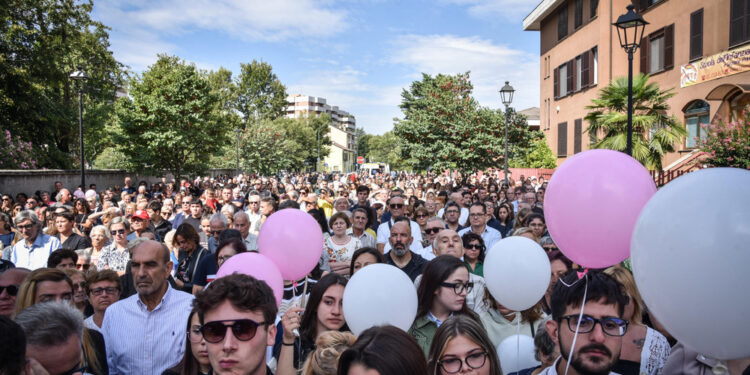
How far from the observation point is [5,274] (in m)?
3.58

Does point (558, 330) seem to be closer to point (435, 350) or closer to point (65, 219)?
point (435, 350)

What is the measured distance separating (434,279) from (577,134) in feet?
88.6

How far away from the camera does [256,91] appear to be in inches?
2484

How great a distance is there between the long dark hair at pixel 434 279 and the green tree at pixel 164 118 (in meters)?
19.9

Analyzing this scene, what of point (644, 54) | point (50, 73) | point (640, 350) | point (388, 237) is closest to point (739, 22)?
point (644, 54)

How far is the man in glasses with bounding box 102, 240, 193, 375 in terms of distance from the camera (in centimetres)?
330

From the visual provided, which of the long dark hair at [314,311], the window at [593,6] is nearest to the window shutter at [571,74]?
the window at [593,6]

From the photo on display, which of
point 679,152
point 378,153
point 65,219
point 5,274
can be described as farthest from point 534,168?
point 378,153

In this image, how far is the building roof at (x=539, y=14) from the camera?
3062 centimetres

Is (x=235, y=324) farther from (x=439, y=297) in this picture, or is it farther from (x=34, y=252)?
(x=34, y=252)

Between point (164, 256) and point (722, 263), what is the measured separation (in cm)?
347

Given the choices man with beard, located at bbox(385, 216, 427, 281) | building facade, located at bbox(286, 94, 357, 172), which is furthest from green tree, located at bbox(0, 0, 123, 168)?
building facade, located at bbox(286, 94, 357, 172)

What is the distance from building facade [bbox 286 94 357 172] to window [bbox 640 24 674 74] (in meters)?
49.8

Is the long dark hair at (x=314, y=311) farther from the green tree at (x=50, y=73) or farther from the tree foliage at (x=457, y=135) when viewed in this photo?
the green tree at (x=50, y=73)
